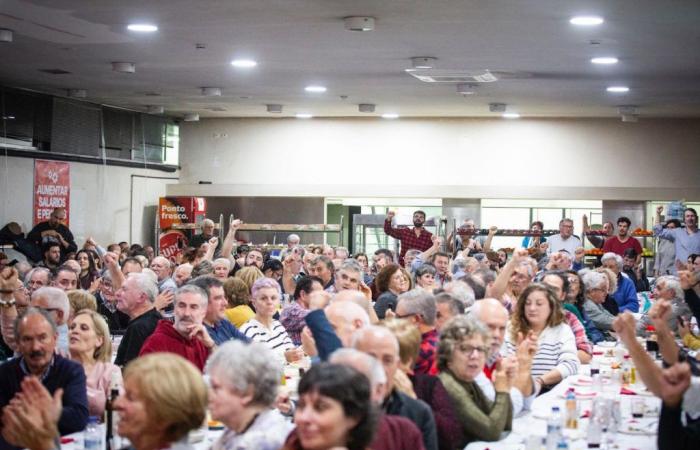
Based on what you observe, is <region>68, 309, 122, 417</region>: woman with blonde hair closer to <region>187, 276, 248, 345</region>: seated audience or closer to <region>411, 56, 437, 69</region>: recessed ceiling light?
<region>187, 276, 248, 345</region>: seated audience

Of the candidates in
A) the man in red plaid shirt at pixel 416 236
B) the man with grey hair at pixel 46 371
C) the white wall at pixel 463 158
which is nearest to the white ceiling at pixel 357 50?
the white wall at pixel 463 158

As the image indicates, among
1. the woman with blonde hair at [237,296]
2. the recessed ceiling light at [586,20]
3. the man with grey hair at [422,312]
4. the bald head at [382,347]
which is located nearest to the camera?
the bald head at [382,347]

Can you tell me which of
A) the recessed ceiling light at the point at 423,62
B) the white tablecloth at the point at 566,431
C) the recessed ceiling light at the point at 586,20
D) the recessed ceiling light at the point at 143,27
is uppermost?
the recessed ceiling light at the point at 586,20

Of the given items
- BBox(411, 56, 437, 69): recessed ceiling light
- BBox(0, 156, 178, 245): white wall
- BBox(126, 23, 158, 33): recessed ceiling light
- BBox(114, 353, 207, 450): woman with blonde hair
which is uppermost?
BBox(126, 23, 158, 33): recessed ceiling light

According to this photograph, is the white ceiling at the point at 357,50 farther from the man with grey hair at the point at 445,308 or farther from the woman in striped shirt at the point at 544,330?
the man with grey hair at the point at 445,308

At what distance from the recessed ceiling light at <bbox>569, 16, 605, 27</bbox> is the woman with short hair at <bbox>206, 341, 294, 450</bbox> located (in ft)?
23.9

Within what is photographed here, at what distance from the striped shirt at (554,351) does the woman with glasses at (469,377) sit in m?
2.09

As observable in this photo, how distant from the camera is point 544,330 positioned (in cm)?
758

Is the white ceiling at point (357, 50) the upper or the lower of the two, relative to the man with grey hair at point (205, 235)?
upper

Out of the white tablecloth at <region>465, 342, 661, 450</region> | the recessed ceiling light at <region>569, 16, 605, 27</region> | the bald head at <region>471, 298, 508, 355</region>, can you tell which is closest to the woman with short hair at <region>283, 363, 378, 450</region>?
the white tablecloth at <region>465, 342, 661, 450</region>

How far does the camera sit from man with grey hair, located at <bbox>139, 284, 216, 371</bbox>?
665cm

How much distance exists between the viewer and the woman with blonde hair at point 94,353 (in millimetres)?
6004

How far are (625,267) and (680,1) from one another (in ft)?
22.3

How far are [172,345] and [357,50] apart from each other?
6.68m
